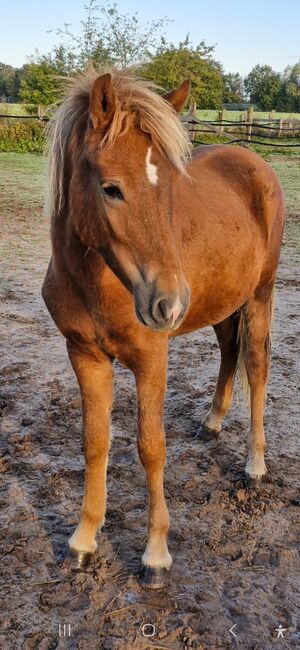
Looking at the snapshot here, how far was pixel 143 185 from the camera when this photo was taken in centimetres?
162

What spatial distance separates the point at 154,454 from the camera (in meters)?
2.17

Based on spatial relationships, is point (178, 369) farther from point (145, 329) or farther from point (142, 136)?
point (142, 136)

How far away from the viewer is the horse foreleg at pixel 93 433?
2207 millimetres

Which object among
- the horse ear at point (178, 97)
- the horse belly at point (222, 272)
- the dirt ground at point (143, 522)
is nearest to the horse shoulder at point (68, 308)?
the horse belly at point (222, 272)

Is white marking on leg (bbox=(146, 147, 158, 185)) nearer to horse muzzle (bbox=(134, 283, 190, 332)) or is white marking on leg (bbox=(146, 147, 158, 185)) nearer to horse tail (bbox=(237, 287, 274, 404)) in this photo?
horse muzzle (bbox=(134, 283, 190, 332))

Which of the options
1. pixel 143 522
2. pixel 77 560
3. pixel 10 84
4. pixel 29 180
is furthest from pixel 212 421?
pixel 10 84

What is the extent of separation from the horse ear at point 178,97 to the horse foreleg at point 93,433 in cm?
95

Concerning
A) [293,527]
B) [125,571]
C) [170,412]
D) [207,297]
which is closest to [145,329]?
[207,297]

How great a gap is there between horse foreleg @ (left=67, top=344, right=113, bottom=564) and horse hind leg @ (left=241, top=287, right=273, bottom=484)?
100 centimetres

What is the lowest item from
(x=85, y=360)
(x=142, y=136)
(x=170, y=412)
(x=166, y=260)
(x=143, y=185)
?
(x=170, y=412)

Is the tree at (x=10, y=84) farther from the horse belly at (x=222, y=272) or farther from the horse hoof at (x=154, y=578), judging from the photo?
the horse hoof at (x=154, y=578)

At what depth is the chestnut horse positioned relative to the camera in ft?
5.32

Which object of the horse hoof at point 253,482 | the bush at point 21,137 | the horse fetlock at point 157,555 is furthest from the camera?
the bush at point 21,137

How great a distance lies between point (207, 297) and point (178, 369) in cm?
156
